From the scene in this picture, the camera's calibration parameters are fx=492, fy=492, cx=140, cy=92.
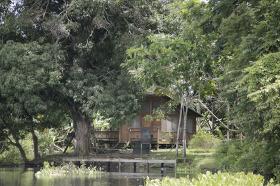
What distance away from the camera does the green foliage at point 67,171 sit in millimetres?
24078

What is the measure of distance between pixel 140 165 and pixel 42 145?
280 inches

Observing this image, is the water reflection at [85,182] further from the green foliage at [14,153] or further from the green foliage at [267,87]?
the green foliage at [267,87]

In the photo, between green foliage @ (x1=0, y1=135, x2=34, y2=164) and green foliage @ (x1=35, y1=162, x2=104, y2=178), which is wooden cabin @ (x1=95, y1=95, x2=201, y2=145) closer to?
green foliage @ (x1=0, y1=135, x2=34, y2=164)

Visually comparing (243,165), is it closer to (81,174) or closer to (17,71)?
(81,174)

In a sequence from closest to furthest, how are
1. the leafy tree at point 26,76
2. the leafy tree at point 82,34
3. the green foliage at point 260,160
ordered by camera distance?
the green foliage at point 260,160 < the leafy tree at point 26,76 < the leafy tree at point 82,34

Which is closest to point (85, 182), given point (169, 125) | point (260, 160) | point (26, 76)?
point (26, 76)

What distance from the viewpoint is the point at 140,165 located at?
2973 centimetres

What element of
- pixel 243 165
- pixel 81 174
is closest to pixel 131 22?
pixel 81 174

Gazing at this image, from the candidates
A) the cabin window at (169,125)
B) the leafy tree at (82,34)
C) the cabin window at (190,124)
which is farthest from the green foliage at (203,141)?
the leafy tree at (82,34)

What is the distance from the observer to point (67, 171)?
25.0m

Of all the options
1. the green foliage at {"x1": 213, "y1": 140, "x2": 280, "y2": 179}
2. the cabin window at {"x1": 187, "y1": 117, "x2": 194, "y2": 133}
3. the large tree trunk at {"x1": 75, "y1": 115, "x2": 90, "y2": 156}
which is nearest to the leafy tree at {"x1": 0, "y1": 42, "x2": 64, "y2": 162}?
the large tree trunk at {"x1": 75, "y1": 115, "x2": 90, "y2": 156}

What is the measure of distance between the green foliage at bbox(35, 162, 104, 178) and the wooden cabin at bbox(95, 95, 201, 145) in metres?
10.0

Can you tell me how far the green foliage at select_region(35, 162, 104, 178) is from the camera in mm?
24078

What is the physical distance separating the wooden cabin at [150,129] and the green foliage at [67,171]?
395 inches
